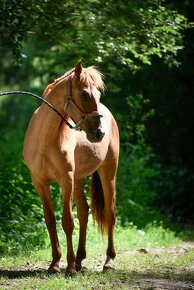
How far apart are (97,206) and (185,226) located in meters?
4.54

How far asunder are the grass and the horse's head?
1496mm

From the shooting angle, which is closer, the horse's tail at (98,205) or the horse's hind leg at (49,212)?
the horse's hind leg at (49,212)

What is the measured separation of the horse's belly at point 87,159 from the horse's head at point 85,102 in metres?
0.83

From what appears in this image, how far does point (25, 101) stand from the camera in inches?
1077

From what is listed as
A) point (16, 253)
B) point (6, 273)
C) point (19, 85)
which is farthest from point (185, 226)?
point (19, 85)

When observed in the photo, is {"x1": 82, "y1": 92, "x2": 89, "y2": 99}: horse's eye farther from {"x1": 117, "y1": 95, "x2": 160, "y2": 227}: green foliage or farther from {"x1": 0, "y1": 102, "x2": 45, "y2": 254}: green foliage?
{"x1": 117, "y1": 95, "x2": 160, "y2": 227}: green foliage

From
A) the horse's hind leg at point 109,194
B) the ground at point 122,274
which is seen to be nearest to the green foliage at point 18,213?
the ground at point 122,274

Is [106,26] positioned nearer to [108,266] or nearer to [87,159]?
[87,159]

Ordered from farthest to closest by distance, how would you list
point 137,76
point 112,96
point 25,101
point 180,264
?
point 25,101
point 112,96
point 137,76
point 180,264

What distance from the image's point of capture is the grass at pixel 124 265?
6176mm

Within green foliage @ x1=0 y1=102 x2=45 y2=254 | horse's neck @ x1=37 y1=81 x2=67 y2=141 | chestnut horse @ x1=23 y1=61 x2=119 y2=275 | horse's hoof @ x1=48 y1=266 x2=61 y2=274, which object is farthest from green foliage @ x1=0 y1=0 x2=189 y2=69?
horse's hoof @ x1=48 y1=266 x2=61 y2=274

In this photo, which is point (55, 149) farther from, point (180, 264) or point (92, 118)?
point (180, 264)

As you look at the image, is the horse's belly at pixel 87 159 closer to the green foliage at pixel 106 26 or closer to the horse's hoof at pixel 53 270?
the horse's hoof at pixel 53 270

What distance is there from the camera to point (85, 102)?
634 centimetres
